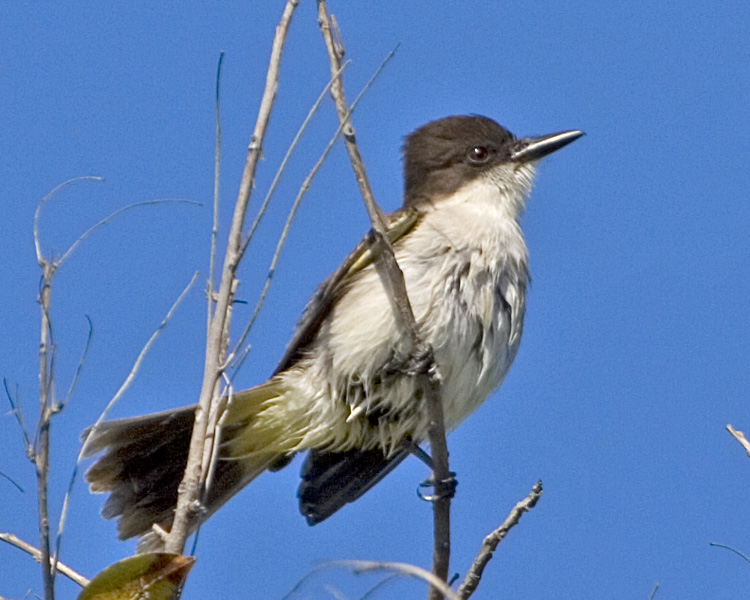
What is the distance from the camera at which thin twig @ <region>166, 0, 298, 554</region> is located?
274 cm

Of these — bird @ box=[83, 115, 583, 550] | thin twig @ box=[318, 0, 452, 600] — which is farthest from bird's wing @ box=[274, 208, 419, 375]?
thin twig @ box=[318, 0, 452, 600]

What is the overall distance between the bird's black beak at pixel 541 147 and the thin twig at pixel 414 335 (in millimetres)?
1846

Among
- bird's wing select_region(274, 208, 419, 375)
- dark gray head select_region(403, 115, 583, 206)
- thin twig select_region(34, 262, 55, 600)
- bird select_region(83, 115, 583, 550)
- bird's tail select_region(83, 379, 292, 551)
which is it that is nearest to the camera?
thin twig select_region(34, 262, 55, 600)

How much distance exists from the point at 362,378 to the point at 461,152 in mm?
1680

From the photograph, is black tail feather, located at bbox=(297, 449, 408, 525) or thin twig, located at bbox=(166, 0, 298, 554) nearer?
thin twig, located at bbox=(166, 0, 298, 554)

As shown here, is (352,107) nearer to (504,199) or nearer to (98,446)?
(98,446)

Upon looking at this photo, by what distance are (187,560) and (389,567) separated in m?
0.49

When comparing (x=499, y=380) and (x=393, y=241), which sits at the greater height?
(x=393, y=241)

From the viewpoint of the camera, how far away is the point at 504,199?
18.9 ft

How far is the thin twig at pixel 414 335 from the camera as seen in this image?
343 cm

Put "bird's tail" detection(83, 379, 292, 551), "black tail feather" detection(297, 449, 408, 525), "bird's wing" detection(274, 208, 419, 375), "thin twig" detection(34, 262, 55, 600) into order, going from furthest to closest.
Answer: "black tail feather" detection(297, 449, 408, 525)
"bird's wing" detection(274, 208, 419, 375)
"bird's tail" detection(83, 379, 292, 551)
"thin twig" detection(34, 262, 55, 600)

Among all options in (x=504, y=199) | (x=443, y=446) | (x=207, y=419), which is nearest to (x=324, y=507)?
(x=443, y=446)

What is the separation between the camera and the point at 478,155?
606 cm

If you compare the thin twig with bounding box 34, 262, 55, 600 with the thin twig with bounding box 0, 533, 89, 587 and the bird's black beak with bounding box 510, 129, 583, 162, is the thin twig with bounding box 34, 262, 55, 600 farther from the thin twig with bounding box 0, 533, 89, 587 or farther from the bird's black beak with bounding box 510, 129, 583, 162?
the bird's black beak with bounding box 510, 129, 583, 162
